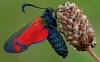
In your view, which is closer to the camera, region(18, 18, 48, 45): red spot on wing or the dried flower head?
the dried flower head

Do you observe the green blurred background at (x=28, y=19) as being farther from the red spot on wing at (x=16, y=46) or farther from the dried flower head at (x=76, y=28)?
the dried flower head at (x=76, y=28)

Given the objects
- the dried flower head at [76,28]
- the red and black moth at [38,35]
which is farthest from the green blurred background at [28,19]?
the dried flower head at [76,28]

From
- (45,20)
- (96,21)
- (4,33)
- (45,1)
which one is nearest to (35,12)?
(45,1)

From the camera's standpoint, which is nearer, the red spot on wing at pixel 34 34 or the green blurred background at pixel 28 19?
the red spot on wing at pixel 34 34

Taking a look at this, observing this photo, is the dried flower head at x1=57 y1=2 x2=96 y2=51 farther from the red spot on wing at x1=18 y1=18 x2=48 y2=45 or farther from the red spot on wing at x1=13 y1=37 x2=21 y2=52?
the red spot on wing at x1=13 y1=37 x2=21 y2=52

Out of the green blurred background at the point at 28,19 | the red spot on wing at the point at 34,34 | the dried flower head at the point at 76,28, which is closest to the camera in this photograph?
the dried flower head at the point at 76,28

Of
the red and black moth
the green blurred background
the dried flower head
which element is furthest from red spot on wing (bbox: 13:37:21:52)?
the green blurred background

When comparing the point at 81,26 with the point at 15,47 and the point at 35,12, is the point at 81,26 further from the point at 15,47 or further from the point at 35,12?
the point at 35,12

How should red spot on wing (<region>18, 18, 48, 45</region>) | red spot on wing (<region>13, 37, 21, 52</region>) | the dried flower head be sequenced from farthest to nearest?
1. red spot on wing (<region>13, 37, 21, 52</region>)
2. red spot on wing (<region>18, 18, 48, 45</region>)
3. the dried flower head
